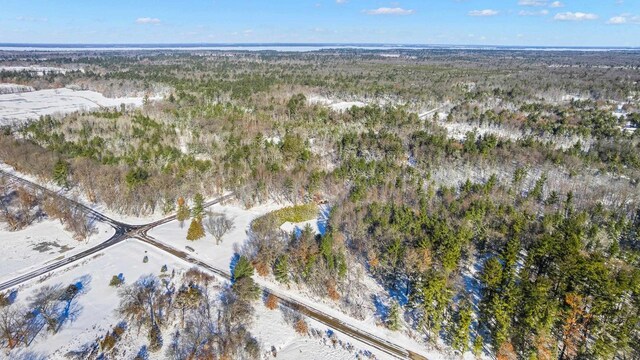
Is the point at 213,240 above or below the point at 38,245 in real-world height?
below

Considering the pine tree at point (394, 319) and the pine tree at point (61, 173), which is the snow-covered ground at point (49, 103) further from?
the pine tree at point (394, 319)

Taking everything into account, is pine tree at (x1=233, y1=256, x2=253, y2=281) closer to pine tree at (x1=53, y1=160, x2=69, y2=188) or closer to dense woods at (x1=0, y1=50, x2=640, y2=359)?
dense woods at (x1=0, y1=50, x2=640, y2=359)

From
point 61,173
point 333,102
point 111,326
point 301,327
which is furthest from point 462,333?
point 333,102

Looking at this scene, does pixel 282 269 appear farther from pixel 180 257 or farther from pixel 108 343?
pixel 108 343

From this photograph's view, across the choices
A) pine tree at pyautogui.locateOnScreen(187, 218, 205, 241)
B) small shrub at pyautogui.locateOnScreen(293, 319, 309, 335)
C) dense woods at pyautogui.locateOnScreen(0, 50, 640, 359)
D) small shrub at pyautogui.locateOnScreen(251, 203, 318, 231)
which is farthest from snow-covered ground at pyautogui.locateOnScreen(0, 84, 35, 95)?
small shrub at pyautogui.locateOnScreen(293, 319, 309, 335)

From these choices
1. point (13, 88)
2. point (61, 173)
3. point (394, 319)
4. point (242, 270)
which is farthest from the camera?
point (13, 88)

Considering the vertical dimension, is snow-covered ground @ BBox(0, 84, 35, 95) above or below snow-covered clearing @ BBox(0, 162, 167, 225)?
above

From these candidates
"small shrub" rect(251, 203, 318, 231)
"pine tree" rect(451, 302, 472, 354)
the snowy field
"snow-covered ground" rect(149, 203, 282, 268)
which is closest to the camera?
"pine tree" rect(451, 302, 472, 354)
